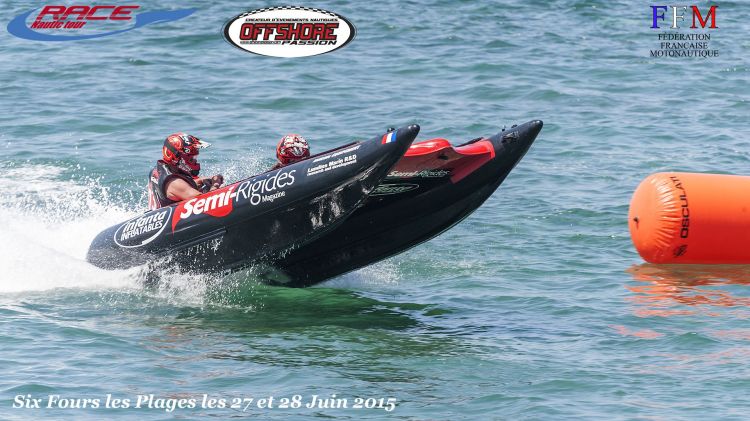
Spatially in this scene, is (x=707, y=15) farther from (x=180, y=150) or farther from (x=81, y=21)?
(x=180, y=150)

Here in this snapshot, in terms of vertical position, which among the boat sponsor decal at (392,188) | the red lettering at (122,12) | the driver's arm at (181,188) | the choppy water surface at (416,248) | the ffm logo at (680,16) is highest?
the red lettering at (122,12)

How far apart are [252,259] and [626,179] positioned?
20.2 feet

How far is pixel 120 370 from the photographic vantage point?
8.26 meters

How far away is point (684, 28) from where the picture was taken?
23.3 metres

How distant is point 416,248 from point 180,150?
3097 millimetres

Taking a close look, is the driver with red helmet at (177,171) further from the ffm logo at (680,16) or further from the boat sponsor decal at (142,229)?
the ffm logo at (680,16)

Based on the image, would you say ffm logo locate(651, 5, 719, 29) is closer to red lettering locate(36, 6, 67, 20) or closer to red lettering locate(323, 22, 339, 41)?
red lettering locate(323, 22, 339, 41)

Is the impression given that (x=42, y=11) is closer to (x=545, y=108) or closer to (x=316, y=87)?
(x=316, y=87)

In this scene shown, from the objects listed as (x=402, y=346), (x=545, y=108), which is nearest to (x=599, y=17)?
(x=545, y=108)

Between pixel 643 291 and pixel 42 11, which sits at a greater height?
pixel 42 11

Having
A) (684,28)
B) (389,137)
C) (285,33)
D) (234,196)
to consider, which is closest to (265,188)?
(234,196)

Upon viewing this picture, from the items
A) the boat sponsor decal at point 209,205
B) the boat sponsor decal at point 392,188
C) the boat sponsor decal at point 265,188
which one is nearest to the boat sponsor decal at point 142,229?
the boat sponsor decal at point 209,205

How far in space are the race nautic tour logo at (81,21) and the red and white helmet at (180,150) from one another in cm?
1211

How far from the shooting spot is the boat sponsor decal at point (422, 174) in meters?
10.1
